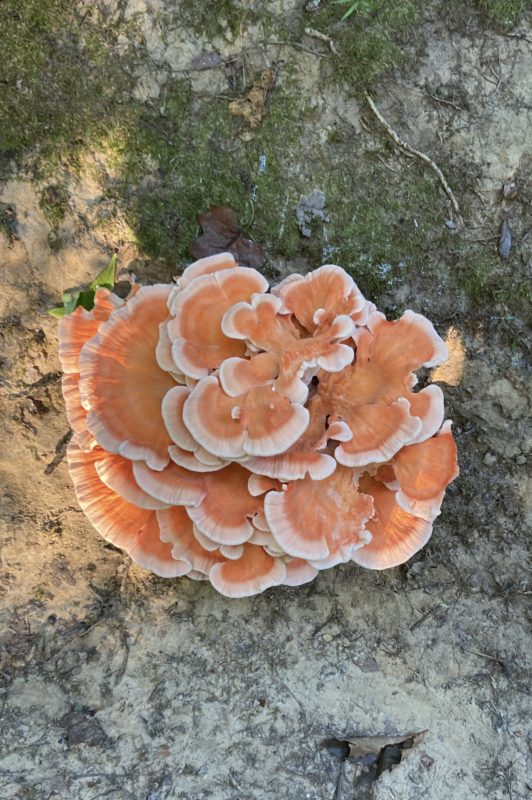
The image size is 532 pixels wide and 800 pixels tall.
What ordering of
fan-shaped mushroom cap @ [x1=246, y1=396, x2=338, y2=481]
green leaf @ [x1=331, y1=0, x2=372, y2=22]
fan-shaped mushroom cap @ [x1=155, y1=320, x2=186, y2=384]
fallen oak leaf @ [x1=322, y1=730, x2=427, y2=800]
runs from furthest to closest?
green leaf @ [x1=331, y1=0, x2=372, y2=22]
fallen oak leaf @ [x1=322, y1=730, x2=427, y2=800]
fan-shaped mushroom cap @ [x1=155, y1=320, x2=186, y2=384]
fan-shaped mushroom cap @ [x1=246, y1=396, x2=338, y2=481]

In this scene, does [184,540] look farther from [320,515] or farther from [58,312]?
[58,312]

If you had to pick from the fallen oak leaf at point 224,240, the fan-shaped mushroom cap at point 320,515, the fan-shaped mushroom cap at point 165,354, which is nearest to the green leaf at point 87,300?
the fallen oak leaf at point 224,240

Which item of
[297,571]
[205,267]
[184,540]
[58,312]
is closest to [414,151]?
[205,267]

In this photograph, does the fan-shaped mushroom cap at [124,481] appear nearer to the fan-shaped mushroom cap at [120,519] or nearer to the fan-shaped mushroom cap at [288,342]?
the fan-shaped mushroom cap at [120,519]

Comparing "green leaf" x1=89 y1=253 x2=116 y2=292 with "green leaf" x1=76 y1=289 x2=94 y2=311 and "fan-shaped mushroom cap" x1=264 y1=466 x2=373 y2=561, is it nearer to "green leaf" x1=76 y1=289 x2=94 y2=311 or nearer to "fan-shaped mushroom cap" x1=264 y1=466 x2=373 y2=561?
"green leaf" x1=76 y1=289 x2=94 y2=311

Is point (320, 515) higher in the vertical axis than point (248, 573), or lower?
higher

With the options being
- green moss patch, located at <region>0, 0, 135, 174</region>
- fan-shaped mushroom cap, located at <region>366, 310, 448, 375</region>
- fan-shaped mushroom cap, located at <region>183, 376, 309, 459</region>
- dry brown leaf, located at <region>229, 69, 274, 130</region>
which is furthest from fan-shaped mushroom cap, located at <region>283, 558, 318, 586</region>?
green moss patch, located at <region>0, 0, 135, 174</region>

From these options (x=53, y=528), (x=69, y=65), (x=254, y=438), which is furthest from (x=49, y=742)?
(x=69, y=65)
